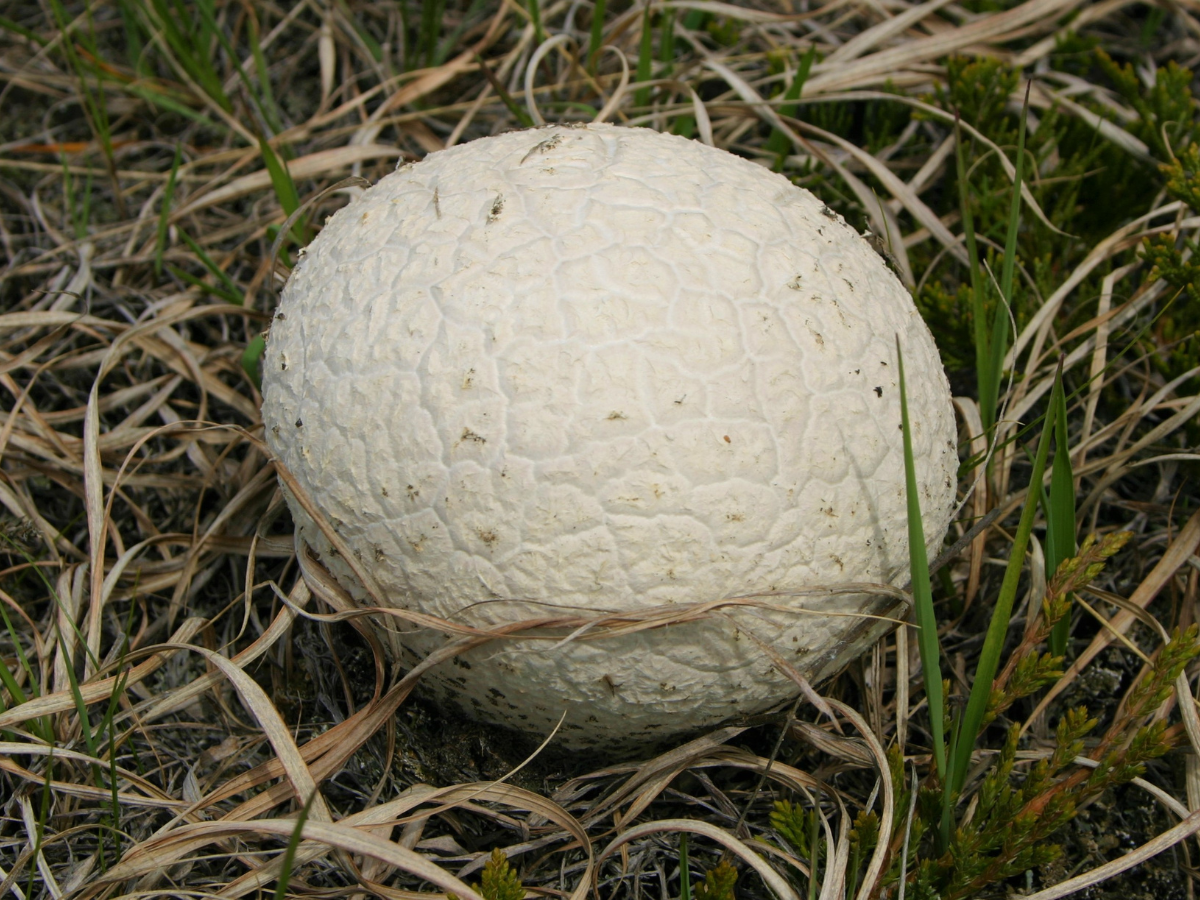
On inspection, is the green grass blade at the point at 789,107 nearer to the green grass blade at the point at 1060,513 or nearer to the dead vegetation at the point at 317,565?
the dead vegetation at the point at 317,565

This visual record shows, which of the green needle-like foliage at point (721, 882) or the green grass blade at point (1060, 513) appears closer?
the green needle-like foliage at point (721, 882)

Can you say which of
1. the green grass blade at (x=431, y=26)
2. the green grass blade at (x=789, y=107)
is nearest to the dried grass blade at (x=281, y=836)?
the green grass blade at (x=789, y=107)

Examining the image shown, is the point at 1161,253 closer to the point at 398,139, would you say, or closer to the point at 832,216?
the point at 832,216

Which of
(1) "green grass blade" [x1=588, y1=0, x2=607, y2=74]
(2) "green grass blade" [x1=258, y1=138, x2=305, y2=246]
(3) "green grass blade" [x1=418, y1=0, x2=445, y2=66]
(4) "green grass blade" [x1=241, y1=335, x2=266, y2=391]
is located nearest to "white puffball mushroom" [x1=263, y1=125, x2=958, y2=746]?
(4) "green grass blade" [x1=241, y1=335, x2=266, y2=391]

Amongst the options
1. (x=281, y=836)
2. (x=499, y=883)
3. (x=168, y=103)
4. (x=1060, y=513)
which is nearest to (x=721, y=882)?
(x=499, y=883)

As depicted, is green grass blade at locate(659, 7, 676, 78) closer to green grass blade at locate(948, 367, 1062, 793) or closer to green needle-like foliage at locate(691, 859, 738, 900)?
green grass blade at locate(948, 367, 1062, 793)

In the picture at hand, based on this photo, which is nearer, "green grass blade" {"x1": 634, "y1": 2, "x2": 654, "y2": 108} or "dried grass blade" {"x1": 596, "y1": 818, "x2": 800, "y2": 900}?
"dried grass blade" {"x1": 596, "y1": 818, "x2": 800, "y2": 900}
